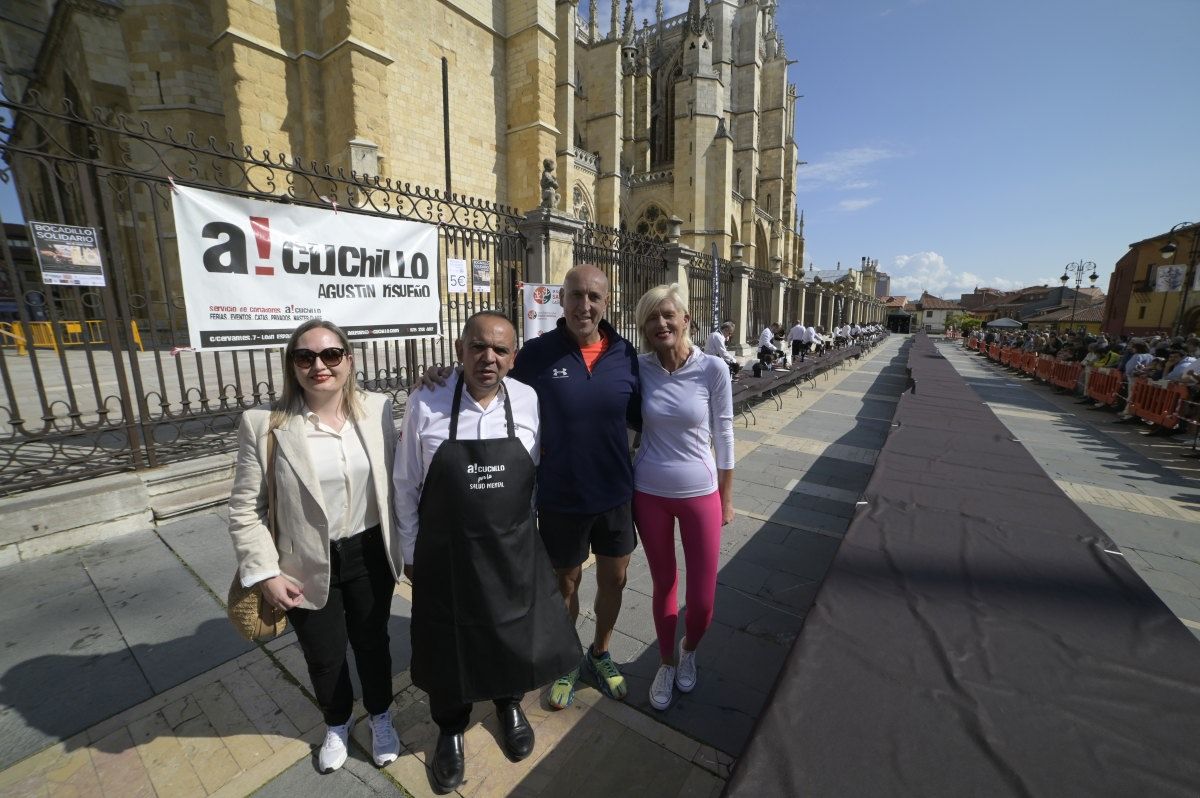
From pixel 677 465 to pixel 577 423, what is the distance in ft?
1.67

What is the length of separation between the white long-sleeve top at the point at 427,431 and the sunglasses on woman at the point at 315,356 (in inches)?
11.7

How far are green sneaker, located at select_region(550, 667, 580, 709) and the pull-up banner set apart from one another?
375 centimetres

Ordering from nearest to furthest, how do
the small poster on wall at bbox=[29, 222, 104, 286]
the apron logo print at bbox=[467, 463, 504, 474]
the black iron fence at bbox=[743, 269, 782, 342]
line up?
the apron logo print at bbox=[467, 463, 504, 474] < the small poster on wall at bbox=[29, 222, 104, 286] < the black iron fence at bbox=[743, 269, 782, 342]

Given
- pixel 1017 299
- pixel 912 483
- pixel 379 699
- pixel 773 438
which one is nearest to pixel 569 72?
pixel 773 438

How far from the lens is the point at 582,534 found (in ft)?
6.91

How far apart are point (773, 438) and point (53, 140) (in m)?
7.75

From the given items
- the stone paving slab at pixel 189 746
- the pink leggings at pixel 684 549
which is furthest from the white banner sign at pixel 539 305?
the stone paving slab at pixel 189 746

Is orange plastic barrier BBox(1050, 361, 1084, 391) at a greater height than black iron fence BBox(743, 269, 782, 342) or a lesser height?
lesser

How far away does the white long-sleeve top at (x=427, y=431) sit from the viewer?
5.55 feet

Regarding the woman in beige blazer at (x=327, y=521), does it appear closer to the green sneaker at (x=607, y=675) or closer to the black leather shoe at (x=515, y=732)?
the black leather shoe at (x=515, y=732)

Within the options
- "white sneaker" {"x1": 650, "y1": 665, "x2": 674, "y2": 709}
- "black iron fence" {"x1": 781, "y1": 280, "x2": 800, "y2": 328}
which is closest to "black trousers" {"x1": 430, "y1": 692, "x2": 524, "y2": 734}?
"white sneaker" {"x1": 650, "y1": 665, "x2": 674, "y2": 709}

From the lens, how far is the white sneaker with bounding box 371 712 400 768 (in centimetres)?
189

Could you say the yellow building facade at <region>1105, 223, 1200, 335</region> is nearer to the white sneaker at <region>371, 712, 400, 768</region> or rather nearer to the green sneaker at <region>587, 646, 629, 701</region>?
the green sneaker at <region>587, 646, 629, 701</region>

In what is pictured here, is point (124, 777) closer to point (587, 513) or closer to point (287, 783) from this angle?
point (287, 783)
